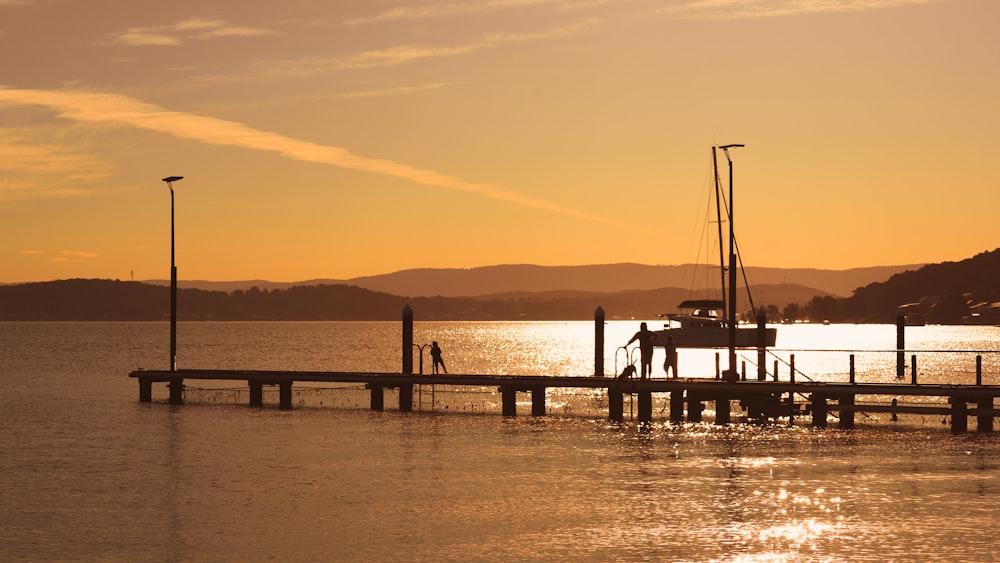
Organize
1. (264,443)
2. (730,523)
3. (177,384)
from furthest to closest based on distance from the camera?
1. (177,384)
2. (264,443)
3. (730,523)

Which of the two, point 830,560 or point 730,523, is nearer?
point 830,560

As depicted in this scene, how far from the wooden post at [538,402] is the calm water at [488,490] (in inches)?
24.7

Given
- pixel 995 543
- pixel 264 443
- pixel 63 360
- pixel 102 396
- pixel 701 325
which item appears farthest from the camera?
pixel 63 360

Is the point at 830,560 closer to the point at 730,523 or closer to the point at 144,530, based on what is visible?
the point at 730,523

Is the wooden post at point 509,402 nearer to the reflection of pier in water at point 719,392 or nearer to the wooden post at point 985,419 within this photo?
the reflection of pier in water at point 719,392

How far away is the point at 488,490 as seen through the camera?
3005 centimetres

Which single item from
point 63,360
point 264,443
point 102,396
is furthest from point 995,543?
point 63,360

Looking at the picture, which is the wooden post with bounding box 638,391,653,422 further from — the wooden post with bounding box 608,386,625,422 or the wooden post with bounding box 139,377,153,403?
the wooden post with bounding box 139,377,153,403

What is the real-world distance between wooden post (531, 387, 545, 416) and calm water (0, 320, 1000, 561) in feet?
2.06

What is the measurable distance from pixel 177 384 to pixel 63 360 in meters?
82.2

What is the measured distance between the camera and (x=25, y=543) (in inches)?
924

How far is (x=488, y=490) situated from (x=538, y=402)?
22.8 m

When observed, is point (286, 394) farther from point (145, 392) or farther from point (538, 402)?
point (538, 402)

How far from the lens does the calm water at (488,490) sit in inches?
899
